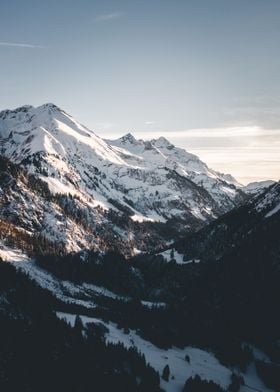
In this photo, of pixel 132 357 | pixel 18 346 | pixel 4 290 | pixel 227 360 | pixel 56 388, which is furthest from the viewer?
pixel 227 360

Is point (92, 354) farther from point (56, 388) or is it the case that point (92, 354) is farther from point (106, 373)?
point (56, 388)

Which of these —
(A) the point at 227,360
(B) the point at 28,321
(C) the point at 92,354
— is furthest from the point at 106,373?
(A) the point at 227,360

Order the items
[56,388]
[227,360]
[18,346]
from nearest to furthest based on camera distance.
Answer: [56,388], [18,346], [227,360]

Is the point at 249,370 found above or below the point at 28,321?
below

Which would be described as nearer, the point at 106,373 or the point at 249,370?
the point at 106,373

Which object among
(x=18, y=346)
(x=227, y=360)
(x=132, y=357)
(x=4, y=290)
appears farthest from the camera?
(x=227, y=360)

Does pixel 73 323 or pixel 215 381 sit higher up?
pixel 73 323

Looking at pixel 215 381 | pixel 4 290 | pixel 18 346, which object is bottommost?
pixel 215 381

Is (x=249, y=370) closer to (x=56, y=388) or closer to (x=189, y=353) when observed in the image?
(x=189, y=353)

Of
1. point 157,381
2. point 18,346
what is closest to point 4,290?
point 18,346
